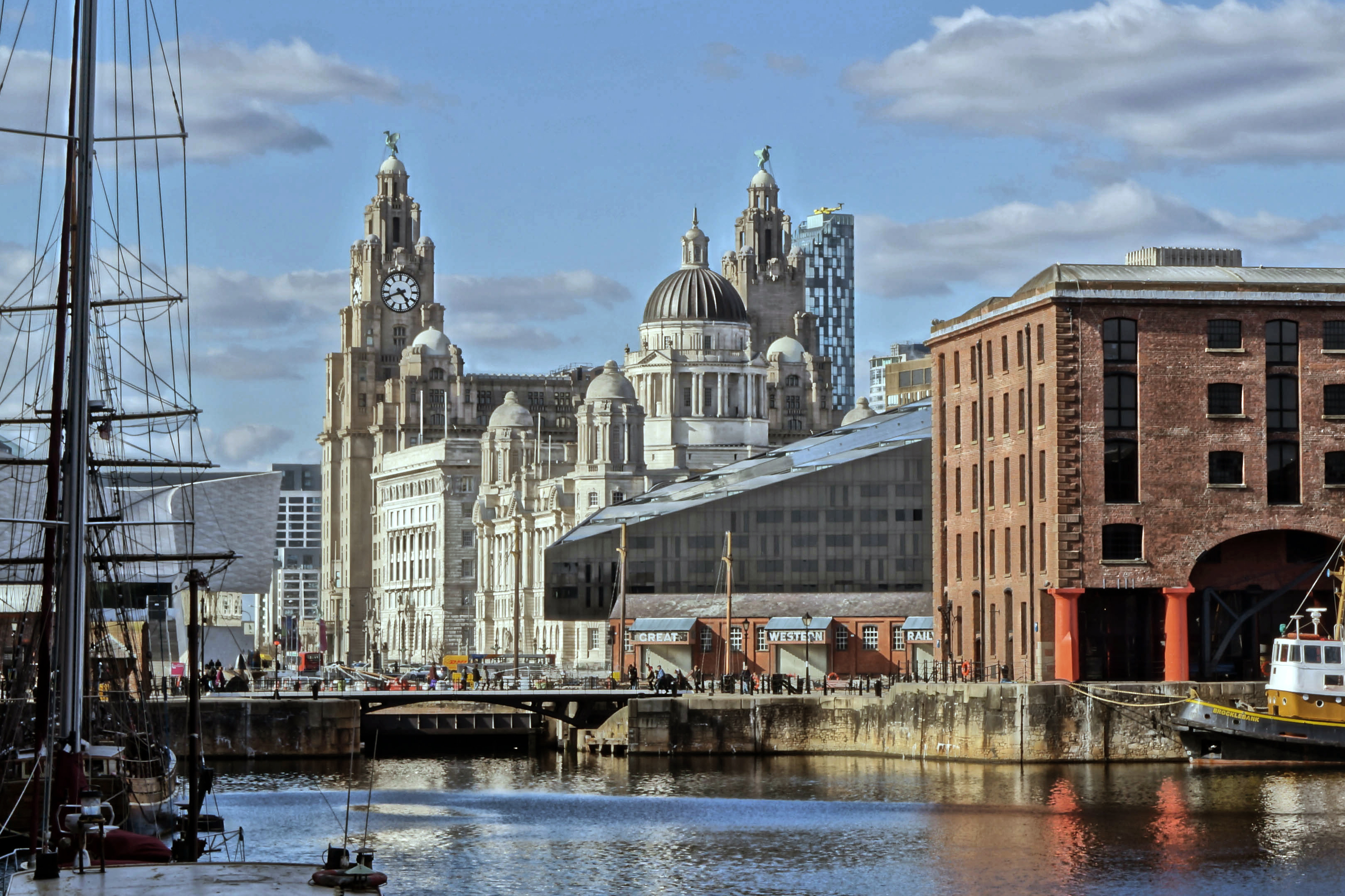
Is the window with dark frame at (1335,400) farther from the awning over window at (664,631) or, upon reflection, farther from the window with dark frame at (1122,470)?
the awning over window at (664,631)

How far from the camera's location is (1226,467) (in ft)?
320

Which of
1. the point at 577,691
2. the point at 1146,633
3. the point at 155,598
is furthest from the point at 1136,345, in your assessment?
the point at 155,598

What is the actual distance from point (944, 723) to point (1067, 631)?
646 cm

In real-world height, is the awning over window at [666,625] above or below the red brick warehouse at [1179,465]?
below

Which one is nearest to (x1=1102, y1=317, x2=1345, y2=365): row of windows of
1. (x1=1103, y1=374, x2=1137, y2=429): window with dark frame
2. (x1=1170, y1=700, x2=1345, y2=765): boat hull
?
(x1=1103, y1=374, x2=1137, y2=429): window with dark frame

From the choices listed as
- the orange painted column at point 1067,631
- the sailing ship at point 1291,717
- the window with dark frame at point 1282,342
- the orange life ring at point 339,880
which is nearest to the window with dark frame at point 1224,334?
the window with dark frame at point 1282,342

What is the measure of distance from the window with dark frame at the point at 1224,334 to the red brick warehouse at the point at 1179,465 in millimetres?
70

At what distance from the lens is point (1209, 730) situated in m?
88.3

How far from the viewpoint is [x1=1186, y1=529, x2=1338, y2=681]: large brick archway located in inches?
3866

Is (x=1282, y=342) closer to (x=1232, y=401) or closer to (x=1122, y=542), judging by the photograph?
(x=1232, y=401)

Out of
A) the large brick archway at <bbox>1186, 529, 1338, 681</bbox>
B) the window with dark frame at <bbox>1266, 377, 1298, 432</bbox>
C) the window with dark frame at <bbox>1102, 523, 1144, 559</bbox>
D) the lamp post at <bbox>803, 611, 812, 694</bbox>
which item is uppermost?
the window with dark frame at <bbox>1266, 377, 1298, 432</bbox>

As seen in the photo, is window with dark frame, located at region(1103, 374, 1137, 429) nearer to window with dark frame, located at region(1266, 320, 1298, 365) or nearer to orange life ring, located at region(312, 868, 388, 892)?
window with dark frame, located at region(1266, 320, 1298, 365)

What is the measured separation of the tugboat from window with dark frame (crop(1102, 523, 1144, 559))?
31.7ft

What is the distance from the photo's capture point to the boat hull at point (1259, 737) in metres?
87.8
